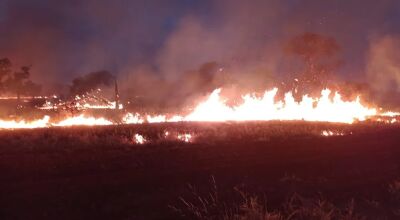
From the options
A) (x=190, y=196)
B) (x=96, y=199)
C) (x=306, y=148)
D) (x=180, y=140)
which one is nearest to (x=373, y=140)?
(x=306, y=148)

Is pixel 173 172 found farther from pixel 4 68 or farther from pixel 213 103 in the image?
pixel 4 68

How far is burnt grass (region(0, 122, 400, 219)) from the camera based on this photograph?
12148mm

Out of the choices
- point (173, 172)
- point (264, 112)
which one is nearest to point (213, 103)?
point (264, 112)

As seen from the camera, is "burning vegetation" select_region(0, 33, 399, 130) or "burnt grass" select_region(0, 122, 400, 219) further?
"burning vegetation" select_region(0, 33, 399, 130)

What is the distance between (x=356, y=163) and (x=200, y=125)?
15.0 meters

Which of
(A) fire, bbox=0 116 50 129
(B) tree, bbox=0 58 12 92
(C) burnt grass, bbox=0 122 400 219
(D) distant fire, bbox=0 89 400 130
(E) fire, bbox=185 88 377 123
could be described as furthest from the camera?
(B) tree, bbox=0 58 12 92

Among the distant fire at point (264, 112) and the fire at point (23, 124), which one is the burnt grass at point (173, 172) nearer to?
the fire at point (23, 124)

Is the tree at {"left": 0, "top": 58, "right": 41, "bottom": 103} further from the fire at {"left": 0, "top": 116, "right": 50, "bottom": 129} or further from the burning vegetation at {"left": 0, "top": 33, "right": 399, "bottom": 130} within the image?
the fire at {"left": 0, "top": 116, "right": 50, "bottom": 129}

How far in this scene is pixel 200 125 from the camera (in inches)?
1232

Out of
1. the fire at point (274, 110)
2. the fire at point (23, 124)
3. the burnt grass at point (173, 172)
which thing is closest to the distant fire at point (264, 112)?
the fire at point (274, 110)

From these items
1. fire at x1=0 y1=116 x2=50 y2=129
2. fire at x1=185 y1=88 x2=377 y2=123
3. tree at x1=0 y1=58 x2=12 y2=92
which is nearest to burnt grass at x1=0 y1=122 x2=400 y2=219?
fire at x1=0 y1=116 x2=50 y2=129

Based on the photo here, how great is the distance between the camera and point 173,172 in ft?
49.5

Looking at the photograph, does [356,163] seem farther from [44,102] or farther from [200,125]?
[44,102]

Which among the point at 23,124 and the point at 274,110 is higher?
the point at 274,110
